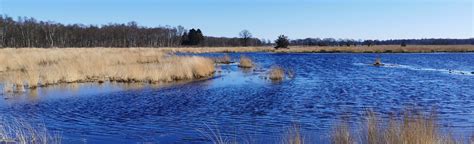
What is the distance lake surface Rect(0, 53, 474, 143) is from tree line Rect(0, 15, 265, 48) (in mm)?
66488

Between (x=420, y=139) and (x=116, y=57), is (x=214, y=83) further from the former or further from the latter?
(x=420, y=139)

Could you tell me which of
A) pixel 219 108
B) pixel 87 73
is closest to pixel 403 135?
pixel 219 108

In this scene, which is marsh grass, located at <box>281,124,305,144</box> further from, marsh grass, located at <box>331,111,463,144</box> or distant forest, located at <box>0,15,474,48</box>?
distant forest, located at <box>0,15,474,48</box>

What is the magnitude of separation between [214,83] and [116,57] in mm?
12700

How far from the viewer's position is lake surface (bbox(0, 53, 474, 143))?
9.67 meters

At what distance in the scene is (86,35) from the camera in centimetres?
10656

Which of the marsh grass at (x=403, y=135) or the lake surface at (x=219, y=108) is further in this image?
the lake surface at (x=219, y=108)

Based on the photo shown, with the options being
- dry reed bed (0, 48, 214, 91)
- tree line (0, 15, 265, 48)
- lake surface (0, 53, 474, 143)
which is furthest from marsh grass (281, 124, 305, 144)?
tree line (0, 15, 265, 48)

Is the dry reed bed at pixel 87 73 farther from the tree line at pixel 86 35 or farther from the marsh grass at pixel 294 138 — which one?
the tree line at pixel 86 35

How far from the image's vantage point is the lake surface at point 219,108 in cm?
967

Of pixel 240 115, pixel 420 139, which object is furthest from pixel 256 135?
pixel 420 139

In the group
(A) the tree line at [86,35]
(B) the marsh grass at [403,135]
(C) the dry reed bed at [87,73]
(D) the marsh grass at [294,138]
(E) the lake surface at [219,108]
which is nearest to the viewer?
(B) the marsh grass at [403,135]

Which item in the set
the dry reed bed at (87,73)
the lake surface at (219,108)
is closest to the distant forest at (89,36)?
the dry reed bed at (87,73)

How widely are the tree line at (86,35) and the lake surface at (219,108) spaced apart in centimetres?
6649
